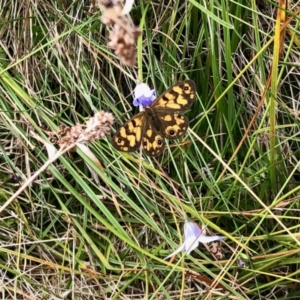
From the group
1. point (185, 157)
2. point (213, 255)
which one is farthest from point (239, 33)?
point (213, 255)

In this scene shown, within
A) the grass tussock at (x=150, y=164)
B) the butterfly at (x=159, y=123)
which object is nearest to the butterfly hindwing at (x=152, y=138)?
the butterfly at (x=159, y=123)

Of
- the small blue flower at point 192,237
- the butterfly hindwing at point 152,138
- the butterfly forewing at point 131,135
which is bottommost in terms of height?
the small blue flower at point 192,237

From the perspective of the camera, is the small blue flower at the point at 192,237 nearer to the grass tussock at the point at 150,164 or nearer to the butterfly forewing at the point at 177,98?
the grass tussock at the point at 150,164

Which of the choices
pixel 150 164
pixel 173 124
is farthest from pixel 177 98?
pixel 150 164

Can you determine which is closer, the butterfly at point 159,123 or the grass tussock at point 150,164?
the butterfly at point 159,123

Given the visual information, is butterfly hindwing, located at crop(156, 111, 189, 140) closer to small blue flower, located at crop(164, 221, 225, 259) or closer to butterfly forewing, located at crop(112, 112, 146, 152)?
butterfly forewing, located at crop(112, 112, 146, 152)

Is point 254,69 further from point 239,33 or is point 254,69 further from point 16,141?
point 16,141

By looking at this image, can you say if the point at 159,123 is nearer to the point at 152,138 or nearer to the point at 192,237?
the point at 152,138
